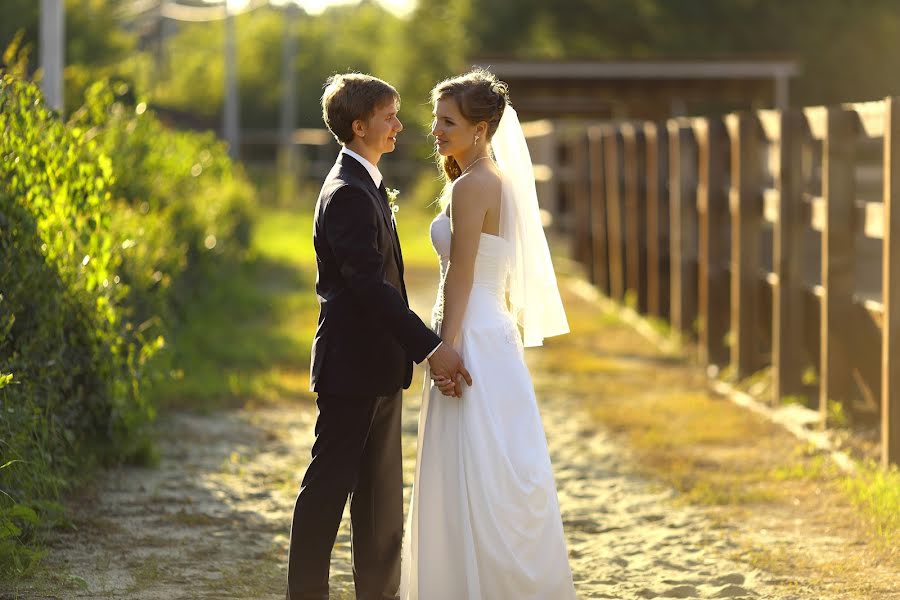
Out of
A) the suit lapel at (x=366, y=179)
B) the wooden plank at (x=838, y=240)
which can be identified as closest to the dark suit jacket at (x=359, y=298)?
the suit lapel at (x=366, y=179)

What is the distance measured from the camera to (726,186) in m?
11.8

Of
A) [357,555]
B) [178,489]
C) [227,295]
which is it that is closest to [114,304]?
[178,489]

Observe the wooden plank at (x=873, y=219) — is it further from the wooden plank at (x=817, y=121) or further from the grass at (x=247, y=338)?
the grass at (x=247, y=338)

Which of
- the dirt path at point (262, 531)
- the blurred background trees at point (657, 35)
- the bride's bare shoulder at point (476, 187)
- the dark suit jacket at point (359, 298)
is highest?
the blurred background trees at point (657, 35)

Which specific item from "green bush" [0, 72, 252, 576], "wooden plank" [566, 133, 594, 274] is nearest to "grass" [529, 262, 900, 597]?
"green bush" [0, 72, 252, 576]

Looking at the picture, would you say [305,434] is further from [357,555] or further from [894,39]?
[894,39]

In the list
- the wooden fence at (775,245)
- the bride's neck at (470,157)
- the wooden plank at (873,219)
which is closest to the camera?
the bride's neck at (470,157)

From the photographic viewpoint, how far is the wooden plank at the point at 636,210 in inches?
597

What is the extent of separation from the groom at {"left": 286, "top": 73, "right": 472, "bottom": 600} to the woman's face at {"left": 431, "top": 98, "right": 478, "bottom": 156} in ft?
0.51

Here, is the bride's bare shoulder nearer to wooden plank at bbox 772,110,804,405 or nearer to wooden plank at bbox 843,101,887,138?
wooden plank at bbox 843,101,887,138

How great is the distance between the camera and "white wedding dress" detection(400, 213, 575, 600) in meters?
5.02

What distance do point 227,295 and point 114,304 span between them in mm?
8594

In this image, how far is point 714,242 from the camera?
11.9 meters

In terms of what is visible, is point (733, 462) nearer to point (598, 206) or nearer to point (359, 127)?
point (359, 127)
